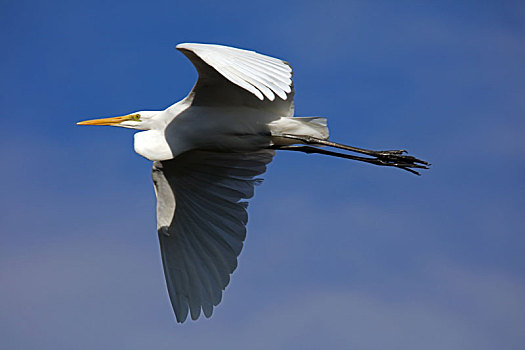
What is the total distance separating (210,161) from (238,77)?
3.34 meters

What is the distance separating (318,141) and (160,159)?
A: 1763 mm

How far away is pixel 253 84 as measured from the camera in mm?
5945

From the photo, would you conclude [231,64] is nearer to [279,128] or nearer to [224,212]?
[279,128]

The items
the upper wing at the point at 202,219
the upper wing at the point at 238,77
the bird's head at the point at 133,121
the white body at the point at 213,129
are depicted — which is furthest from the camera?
the upper wing at the point at 202,219

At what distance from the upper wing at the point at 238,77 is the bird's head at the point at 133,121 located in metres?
0.64

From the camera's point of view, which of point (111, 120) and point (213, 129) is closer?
point (213, 129)

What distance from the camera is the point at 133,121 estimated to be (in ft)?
28.5

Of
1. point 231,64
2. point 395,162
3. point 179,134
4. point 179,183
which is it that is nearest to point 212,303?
point 179,183

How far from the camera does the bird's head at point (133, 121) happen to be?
8.49 metres

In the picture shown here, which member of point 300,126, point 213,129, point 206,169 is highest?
point 300,126

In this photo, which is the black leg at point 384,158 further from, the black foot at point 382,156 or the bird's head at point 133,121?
the bird's head at point 133,121

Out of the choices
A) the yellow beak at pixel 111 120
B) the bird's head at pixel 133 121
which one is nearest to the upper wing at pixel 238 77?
the bird's head at pixel 133 121

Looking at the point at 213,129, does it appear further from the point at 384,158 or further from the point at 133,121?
the point at 384,158

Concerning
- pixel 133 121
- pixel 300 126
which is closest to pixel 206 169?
pixel 133 121
